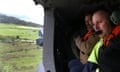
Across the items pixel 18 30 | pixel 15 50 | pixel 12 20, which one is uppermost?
pixel 12 20

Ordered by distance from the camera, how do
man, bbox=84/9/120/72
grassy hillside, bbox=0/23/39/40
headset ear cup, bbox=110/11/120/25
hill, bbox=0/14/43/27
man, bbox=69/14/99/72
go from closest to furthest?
A: man, bbox=84/9/120/72, headset ear cup, bbox=110/11/120/25, man, bbox=69/14/99/72, grassy hillside, bbox=0/23/39/40, hill, bbox=0/14/43/27

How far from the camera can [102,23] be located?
3.60m

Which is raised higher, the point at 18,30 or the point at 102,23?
the point at 18,30

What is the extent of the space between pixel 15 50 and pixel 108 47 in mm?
5666

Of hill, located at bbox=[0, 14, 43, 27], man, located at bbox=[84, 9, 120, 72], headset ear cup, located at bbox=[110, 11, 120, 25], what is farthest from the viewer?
hill, located at bbox=[0, 14, 43, 27]

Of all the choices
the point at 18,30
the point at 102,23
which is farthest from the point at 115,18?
the point at 18,30

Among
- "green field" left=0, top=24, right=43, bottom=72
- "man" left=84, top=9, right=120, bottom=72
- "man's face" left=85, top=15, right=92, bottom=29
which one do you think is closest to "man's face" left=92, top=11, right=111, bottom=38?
"man" left=84, top=9, right=120, bottom=72

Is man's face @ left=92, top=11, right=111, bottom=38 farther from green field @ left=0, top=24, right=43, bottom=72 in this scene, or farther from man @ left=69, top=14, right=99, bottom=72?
green field @ left=0, top=24, right=43, bottom=72

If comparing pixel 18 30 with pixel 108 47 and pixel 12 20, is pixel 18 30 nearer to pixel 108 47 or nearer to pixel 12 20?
pixel 12 20

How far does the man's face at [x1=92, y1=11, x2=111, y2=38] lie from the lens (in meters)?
3.57

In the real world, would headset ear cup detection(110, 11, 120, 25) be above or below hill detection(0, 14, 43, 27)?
below

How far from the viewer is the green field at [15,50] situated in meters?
8.17

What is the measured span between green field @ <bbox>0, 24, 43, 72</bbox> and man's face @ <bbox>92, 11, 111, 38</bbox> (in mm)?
4319

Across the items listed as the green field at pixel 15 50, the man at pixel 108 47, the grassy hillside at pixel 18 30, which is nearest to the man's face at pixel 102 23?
the man at pixel 108 47
